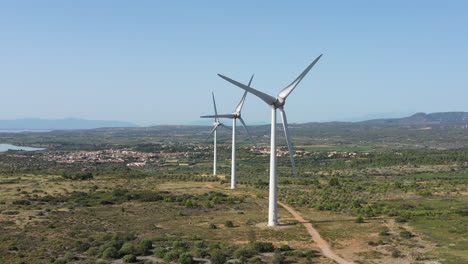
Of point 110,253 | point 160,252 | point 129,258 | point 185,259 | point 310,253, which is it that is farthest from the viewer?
point 310,253

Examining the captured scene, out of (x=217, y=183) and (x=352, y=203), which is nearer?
(x=352, y=203)

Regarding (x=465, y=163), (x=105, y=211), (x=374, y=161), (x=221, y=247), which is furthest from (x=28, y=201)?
(x=465, y=163)

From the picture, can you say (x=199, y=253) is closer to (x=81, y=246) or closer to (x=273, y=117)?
(x=81, y=246)

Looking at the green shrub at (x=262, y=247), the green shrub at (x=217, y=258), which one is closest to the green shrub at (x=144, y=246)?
the green shrub at (x=217, y=258)

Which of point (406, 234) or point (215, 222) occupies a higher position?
point (406, 234)

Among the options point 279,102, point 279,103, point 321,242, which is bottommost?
point 321,242

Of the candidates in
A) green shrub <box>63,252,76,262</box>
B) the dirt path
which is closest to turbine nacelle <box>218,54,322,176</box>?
the dirt path

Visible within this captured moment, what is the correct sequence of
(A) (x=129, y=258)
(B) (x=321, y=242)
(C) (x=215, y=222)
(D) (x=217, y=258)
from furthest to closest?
(C) (x=215, y=222) < (B) (x=321, y=242) < (A) (x=129, y=258) < (D) (x=217, y=258)

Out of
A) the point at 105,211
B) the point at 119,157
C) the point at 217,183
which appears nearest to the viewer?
the point at 105,211

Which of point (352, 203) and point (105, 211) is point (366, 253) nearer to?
point (352, 203)

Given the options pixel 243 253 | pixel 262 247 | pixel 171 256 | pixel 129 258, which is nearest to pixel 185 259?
pixel 171 256

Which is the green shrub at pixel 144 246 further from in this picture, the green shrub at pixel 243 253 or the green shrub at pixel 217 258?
the green shrub at pixel 243 253
